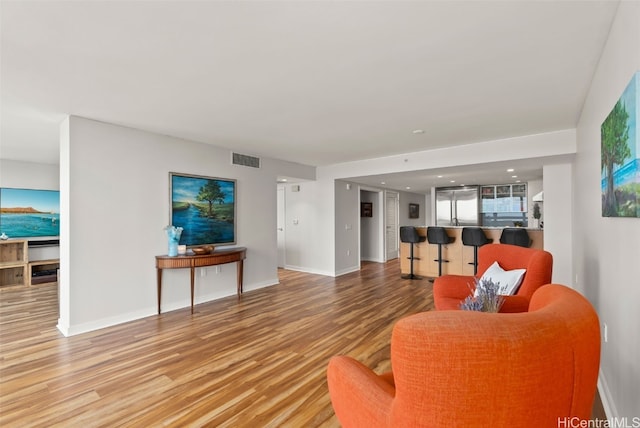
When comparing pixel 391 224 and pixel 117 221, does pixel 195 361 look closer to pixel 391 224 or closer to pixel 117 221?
pixel 117 221

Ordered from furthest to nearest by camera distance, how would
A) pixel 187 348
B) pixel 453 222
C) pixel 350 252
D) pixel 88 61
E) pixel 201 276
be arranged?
pixel 453 222 → pixel 350 252 → pixel 201 276 → pixel 187 348 → pixel 88 61

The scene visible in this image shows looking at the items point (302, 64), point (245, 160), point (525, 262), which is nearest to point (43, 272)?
point (245, 160)

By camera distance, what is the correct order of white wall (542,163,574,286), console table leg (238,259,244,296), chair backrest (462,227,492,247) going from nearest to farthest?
white wall (542,163,574,286), console table leg (238,259,244,296), chair backrest (462,227,492,247)

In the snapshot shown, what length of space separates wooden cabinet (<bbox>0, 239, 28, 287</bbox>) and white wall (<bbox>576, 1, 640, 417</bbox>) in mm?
7844

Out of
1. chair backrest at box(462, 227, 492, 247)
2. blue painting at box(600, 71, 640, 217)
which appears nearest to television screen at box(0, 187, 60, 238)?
chair backrest at box(462, 227, 492, 247)

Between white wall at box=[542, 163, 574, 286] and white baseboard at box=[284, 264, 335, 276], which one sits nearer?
white wall at box=[542, 163, 574, 286]

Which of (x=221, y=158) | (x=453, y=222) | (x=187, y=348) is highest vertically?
(x=221, y=158)

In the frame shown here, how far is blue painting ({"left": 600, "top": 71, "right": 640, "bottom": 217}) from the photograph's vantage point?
4.23 feet

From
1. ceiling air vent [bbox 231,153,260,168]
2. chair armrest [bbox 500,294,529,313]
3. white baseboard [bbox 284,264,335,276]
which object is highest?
Answer: ceiling air vent [bbox 231,153,260,168]

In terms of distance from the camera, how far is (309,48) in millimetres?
1957

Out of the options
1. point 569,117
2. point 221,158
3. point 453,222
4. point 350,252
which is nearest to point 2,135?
point 221,158

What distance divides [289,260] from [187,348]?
4275mm

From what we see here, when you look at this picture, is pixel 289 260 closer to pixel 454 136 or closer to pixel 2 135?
pixel 454 136

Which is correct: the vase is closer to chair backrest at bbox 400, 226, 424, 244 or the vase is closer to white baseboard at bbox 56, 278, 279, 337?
white baseboard at bbox 56, 278, 279, 337
